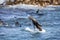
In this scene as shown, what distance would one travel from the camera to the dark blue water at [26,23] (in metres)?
3.46

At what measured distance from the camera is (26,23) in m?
3.77

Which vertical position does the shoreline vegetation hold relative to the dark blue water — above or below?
above

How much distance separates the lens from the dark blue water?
136 inches

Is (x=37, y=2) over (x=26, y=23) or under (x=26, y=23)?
over

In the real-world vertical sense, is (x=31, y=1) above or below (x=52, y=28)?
above

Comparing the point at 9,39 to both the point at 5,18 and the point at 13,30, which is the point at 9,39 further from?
the point at 5,18

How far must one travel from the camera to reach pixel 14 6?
3.99m

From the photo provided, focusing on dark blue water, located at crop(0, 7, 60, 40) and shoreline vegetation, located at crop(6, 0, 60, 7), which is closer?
dark blue water, located at crop(0, 7, 60, 40)

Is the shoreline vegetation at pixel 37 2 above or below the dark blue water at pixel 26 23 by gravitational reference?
above

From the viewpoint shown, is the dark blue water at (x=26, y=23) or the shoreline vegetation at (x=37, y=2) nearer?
the dark blue water at (x=26, y=23)

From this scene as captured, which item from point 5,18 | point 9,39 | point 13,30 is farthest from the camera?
point 5,18

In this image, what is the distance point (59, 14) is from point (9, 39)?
1102mm

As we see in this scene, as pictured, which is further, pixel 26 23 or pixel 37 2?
pixel 37 2

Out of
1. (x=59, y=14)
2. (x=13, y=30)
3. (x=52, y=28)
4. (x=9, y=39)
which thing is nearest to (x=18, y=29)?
(x=13, y=30)
